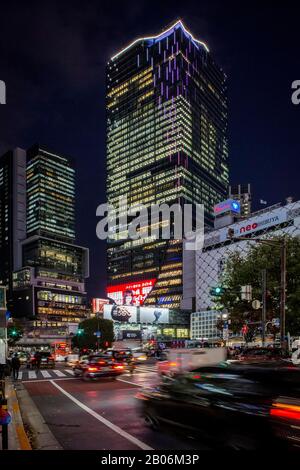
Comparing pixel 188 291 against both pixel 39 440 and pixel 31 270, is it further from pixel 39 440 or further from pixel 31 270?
pixel 39 440

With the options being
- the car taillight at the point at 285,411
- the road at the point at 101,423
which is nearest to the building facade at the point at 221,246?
the road at the point at 101,423

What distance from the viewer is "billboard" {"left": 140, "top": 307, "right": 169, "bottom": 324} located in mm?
101925

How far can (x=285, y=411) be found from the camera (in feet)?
21.2

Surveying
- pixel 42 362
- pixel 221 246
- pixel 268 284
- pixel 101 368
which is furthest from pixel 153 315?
pixel 101 368

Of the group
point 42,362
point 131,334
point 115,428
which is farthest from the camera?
point 131,334

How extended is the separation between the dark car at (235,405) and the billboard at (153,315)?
9273cm

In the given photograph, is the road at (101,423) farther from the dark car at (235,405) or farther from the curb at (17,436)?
the curb at (17,436)

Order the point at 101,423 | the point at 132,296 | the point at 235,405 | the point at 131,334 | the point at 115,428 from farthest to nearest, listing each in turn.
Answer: the point at 132,296 → the point at 131,334 → the point at 101,423 → the point at 115,428 → the point at 235,405

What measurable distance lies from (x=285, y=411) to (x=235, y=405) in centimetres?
109

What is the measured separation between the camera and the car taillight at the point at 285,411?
20.7ft

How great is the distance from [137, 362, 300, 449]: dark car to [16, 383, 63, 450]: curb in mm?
2278

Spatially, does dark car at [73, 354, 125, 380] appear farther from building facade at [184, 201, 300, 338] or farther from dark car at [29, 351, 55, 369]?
building facade at [184, 201, 300, 338]

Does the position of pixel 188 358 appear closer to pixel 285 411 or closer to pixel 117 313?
pixel 285 411

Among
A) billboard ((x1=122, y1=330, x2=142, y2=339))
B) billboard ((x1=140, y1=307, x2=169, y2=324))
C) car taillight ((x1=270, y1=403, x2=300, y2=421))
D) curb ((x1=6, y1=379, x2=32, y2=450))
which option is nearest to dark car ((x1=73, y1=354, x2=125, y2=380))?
curb ((x1=6, y1=379, x2=32, y2=450))
